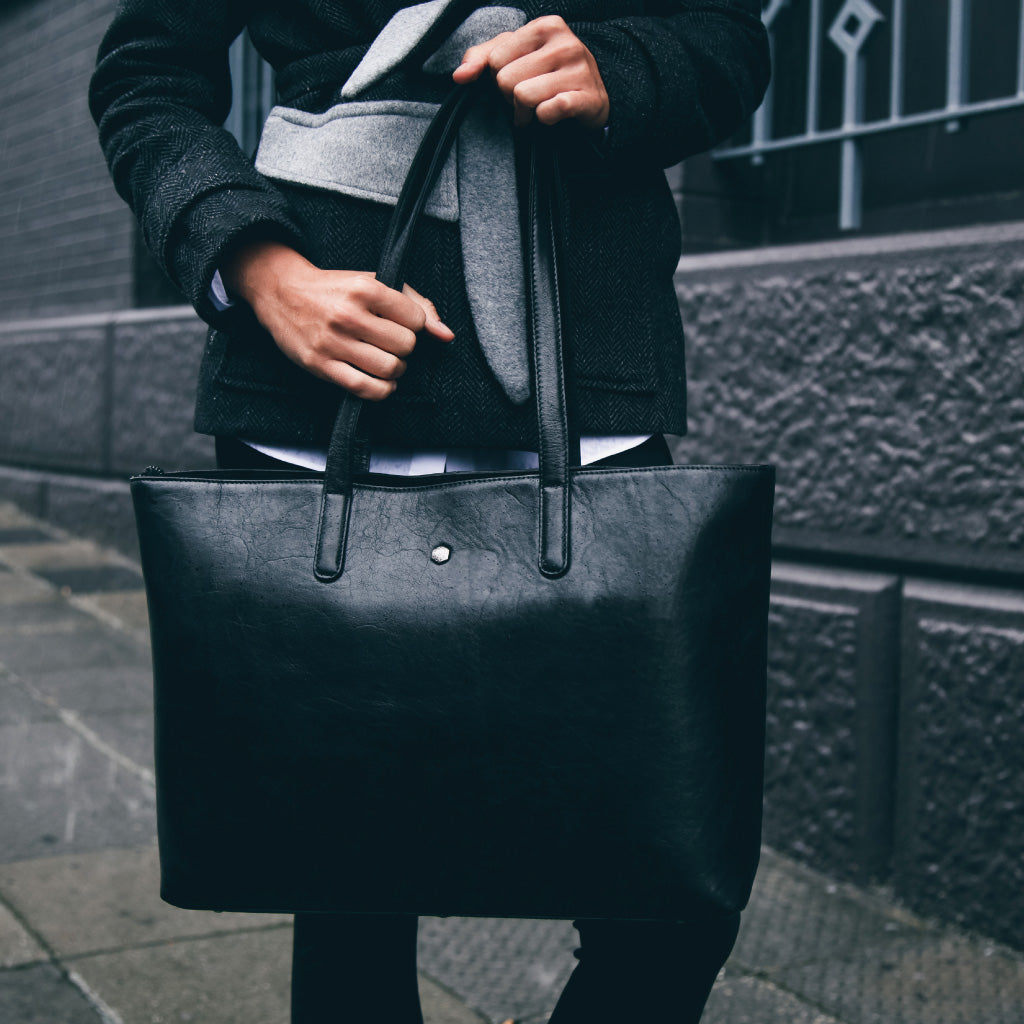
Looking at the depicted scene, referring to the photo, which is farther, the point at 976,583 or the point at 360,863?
the point at 976,583

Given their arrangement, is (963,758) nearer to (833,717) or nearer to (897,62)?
(833,717)

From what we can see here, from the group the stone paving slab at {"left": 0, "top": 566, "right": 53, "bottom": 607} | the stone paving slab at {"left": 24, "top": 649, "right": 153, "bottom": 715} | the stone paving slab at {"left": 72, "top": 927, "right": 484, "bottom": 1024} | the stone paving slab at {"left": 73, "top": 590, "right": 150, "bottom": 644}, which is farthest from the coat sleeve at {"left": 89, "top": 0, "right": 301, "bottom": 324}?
the stone paving slab at {"left": 0, "top": 566, "right": 53, "bottom": 607}

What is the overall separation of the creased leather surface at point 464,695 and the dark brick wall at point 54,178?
17.7 feet

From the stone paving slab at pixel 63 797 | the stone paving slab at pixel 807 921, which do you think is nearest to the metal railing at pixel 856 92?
the stone paving slab at pixel 807 921

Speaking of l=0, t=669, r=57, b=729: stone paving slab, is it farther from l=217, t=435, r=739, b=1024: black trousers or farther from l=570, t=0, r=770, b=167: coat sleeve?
l=570, t=0, r=770, b=167: coat sleeve

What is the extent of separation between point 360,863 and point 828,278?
196cm

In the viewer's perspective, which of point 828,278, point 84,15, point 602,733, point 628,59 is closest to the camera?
point 602,733

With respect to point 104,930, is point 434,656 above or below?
above

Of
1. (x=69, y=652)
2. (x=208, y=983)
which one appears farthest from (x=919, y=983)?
(x=69, y=652)

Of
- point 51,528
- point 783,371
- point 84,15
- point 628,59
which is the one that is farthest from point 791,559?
point 84,15

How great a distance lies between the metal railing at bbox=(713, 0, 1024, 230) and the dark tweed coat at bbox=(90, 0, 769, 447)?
5.07ft

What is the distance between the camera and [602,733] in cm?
112

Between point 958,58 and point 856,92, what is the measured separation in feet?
0.85

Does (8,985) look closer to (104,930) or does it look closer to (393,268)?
(104,930)
